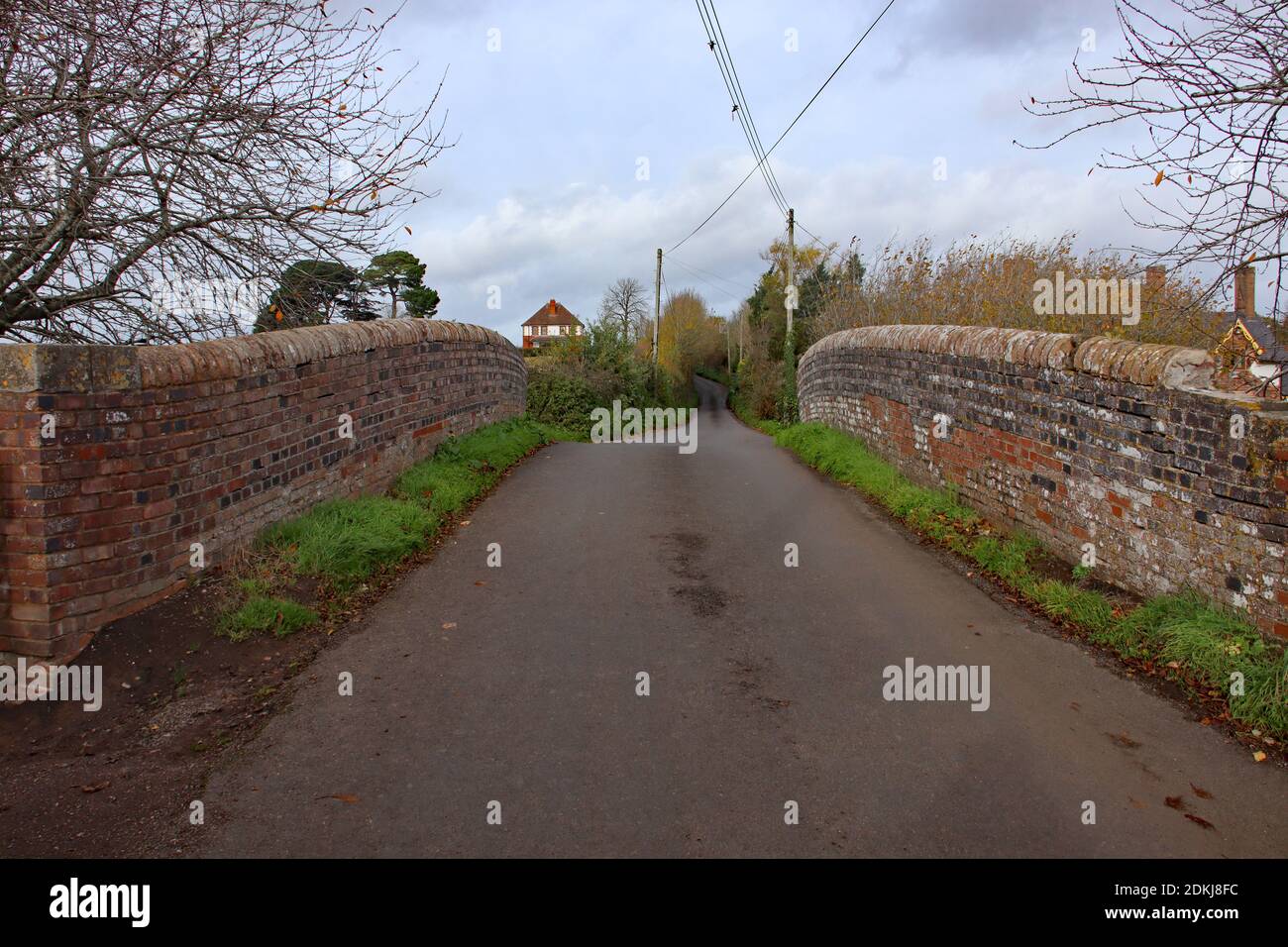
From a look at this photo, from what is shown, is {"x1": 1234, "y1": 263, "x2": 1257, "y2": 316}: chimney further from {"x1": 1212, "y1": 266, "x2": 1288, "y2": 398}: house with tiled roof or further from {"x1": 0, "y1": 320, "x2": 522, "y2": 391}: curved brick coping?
{"x1": 0, "y1": 320, "x2": 522, "y2": 391}: curved brick coping

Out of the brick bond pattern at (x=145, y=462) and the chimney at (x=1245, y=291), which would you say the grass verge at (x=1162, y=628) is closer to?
the chimney at (x=1245, y=291)

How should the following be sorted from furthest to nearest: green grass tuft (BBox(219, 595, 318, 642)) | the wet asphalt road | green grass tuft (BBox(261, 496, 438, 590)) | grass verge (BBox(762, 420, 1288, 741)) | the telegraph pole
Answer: the telegraph pole < green grass tuft (BBox(261, 496, 438, 590)) < green grass tuft (BBox(219, 595, 318, 642)) < grass verge (BBox(762, 420, 1288, 741)) < the wet asphalt road

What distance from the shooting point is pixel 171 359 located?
17.4 ft

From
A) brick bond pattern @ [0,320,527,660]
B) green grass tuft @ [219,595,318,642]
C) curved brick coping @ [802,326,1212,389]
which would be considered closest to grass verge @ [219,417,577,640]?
green grass tuft @ [219,595,318,642]

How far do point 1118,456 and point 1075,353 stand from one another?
101cm

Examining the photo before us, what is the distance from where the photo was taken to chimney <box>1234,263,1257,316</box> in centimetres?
498

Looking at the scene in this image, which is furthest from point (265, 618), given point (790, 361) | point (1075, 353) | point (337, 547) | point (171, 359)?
point (790, 361)

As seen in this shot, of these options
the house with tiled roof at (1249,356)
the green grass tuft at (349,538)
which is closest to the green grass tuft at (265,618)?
the green grass tuft at (349,538)

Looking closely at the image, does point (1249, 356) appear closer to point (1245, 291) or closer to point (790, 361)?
point (1245, 291)

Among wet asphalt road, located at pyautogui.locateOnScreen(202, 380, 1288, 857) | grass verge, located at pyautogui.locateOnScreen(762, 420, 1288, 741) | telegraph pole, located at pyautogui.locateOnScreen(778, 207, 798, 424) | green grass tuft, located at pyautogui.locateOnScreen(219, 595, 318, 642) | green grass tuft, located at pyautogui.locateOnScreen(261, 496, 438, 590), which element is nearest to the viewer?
wet asphalt road, located at pyautogui.locateOnScreen(202, 380, 1288, 857)

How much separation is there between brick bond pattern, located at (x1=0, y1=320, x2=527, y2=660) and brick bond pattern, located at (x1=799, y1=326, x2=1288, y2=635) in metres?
5.96

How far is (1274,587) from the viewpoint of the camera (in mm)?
4680
